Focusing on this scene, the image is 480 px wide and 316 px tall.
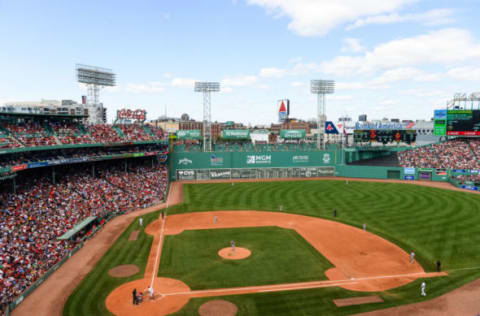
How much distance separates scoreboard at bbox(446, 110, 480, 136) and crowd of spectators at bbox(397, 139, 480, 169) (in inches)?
97.3

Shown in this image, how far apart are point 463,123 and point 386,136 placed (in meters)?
13.0

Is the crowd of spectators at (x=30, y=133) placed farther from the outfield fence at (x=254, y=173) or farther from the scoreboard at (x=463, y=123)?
the scoreboard at (x=463, y=123)

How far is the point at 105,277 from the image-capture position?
2197 centimetres

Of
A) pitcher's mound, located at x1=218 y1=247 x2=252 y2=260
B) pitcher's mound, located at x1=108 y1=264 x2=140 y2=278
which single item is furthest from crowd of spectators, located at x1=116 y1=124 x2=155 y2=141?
pitcher's mound, located at x1=218 y1=247 x2=252 y2=260

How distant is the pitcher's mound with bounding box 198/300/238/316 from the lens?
17.7 meters

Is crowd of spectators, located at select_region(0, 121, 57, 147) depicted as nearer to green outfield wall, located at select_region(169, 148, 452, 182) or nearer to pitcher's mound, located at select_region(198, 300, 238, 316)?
green outfield wall, located at select_region(169, 148, 452, 182)

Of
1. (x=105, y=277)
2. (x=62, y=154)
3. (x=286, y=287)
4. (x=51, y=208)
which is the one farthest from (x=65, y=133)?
(x=286, y=287)

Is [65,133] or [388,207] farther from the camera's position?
[65,133]

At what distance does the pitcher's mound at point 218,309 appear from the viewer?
17703 millimetres

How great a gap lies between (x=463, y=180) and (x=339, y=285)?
1721 inches

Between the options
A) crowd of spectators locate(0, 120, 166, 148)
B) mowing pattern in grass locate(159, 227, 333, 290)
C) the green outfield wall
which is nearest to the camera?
mowing pattern in grass locate(159, 227, 333, 290)

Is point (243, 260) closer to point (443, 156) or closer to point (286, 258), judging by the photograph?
point (286, 258)

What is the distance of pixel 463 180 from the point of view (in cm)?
5294

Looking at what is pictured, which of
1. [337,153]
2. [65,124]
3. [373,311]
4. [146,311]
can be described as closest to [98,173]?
[65,124]
